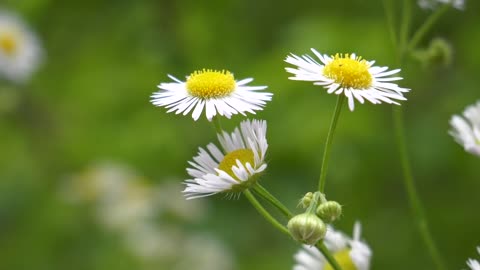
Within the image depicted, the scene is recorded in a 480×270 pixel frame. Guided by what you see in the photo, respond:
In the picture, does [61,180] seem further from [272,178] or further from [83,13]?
[272,178]

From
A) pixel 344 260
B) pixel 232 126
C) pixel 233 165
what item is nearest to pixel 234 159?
pixel 233 165

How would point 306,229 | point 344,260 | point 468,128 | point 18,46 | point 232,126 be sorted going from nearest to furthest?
point 306,229 → point 344,260 → point 468,128 → point 232,126 → point 18,46

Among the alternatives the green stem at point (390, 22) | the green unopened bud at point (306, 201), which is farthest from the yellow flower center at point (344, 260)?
the green stem at point (390, 22)

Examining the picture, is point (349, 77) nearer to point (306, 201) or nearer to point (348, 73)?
point (348, 73)

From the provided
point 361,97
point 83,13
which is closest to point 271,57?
point 83,13

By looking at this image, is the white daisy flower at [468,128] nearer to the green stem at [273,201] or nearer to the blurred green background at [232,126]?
the green stem at [273,201]
